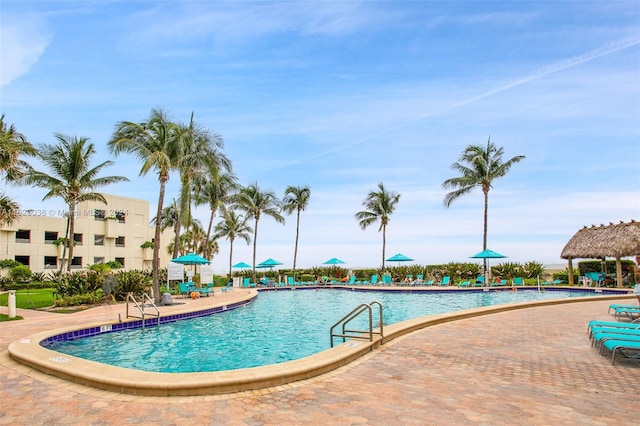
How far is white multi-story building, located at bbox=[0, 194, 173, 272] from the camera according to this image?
119 ft

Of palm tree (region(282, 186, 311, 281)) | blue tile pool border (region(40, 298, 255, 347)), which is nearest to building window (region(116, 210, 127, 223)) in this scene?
palm tree (region(282, 186, 311, 281))

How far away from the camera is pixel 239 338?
10.9 metres

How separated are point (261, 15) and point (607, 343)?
39.2ft

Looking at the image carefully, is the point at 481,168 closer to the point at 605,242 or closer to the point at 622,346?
the point at 605,242

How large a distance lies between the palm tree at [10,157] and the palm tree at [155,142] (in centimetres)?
331

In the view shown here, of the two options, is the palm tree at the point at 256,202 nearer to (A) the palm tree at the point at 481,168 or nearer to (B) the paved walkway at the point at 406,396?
(A) the palm tree at the point at 481,168

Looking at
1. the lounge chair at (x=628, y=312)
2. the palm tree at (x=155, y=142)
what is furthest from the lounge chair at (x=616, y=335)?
the palm tree at (x=155, y=142)

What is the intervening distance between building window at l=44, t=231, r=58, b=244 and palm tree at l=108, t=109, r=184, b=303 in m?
26.7

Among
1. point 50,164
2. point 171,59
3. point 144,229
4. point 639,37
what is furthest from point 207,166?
point 144,229

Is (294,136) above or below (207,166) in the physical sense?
above

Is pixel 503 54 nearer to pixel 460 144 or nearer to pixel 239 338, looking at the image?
pixel 239 338

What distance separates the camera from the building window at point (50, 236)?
37878mm

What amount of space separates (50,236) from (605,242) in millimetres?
43489

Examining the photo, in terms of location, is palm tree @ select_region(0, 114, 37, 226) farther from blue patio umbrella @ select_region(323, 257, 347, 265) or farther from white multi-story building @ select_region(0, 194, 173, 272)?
blue patio umbrella @ select_region(323, 257, 347, 265)
